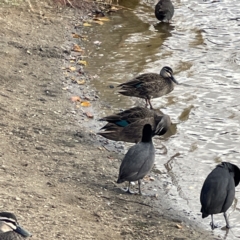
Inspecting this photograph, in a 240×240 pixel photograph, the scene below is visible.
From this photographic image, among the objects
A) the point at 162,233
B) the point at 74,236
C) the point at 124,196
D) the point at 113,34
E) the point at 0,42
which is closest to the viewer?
the point at 74,236

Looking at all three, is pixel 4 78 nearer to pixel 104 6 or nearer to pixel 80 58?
pixel 80 58

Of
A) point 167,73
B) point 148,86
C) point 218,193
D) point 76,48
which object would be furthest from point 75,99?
point 218,193

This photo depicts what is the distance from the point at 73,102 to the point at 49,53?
2186 millimetres

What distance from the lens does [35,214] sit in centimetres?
659

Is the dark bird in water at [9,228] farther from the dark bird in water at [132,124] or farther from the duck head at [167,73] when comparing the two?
the duck head at [167,73]

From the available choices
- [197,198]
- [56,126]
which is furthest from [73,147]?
[197,198]

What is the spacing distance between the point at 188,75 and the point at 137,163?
4.32 m

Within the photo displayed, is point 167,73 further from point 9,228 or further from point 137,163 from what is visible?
point 9,228

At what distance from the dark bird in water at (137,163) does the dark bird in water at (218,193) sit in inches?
32.6

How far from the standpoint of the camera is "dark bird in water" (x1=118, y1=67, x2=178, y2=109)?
10.5 m

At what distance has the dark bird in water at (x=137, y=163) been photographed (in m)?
7.67

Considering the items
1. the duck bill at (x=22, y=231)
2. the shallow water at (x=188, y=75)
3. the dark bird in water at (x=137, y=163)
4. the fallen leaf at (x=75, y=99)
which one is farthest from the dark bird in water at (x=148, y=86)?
the duck bill at (x=22, y=231)

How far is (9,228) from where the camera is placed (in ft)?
18.4

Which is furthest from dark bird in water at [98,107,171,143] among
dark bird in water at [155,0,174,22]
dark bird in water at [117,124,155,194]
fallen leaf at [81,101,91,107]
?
dark bird in water at [155,0,174,22]
